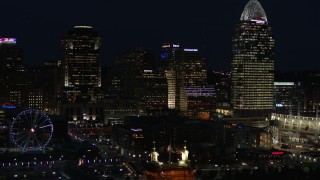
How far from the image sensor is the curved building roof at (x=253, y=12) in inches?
3196

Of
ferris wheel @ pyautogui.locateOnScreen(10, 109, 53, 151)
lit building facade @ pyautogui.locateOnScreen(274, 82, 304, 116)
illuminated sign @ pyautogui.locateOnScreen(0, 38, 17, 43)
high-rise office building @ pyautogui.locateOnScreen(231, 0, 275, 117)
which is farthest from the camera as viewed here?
lit building facade @ pyautogui.locateOnScreen(274, 82, 304, 116)

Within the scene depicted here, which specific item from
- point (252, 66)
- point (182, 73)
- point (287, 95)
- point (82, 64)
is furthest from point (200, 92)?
point (82, 64)

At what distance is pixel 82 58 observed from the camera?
86312 mm

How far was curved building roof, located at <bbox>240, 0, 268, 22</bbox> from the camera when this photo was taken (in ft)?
266

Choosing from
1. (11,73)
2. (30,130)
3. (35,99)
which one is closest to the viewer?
(30,130)

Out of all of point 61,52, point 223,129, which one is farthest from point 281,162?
point 61,52

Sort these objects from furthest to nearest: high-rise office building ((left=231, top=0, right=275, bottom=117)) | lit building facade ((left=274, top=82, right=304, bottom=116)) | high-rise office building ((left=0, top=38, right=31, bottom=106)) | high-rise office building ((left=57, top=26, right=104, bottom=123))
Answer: lit building facade ((left=274, top=82, right=304, bottom=116)) → high-rise office building ((left=0, top=38, right=31, bottom=106)) → high-rise office building ((left=57, top=26, right=104, bottom=123)) → high-rise office building ((left=231, top=0, right=275, bottom=117))

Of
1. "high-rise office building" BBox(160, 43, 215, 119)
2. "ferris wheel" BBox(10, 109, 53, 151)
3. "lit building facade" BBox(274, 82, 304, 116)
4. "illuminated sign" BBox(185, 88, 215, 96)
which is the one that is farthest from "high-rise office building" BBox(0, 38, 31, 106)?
"lit building facade" BBox(274, 82, 304, 116)

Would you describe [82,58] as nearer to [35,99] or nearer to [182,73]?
[35,99]

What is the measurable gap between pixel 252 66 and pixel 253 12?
735 centimetres

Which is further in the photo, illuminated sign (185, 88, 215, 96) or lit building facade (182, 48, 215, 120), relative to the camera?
illuminated sign (185, 88, 215, 96)

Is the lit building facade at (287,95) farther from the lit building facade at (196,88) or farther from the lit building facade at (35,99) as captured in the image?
the lit building facade at (35,99)

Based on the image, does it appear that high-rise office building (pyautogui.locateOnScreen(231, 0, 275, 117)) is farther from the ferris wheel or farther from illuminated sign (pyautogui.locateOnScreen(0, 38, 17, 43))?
the ferris wheel

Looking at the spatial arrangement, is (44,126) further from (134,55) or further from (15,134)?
(134,55)
